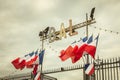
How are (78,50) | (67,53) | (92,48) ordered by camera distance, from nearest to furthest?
1. (92,48)
2. (78,50)
3. (67,53)

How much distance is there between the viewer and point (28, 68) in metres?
19.6

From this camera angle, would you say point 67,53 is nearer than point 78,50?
No

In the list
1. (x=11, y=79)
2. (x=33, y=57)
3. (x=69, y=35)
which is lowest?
(x=11, y=79)

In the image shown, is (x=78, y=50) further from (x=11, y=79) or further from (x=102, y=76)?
(x=11, y=79)

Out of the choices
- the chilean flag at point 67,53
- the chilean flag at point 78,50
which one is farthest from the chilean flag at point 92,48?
the chilean flag at point 67,53

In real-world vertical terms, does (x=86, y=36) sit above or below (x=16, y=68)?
above

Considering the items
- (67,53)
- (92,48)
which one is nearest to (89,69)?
(92,48)

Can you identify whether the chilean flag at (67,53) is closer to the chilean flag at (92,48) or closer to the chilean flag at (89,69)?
the chilean flag at (92,48)

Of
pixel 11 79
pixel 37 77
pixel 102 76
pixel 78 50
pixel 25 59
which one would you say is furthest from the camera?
pixel 11 79

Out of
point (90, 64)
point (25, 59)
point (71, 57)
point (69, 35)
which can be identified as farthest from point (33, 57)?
point (90, 64)

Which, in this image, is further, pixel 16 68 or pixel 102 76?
pixel 16 68

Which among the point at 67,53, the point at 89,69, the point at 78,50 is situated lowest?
the point at 89,69

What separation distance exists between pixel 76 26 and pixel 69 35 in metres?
0.81

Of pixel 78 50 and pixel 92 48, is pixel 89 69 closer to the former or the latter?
pixel 92 48
